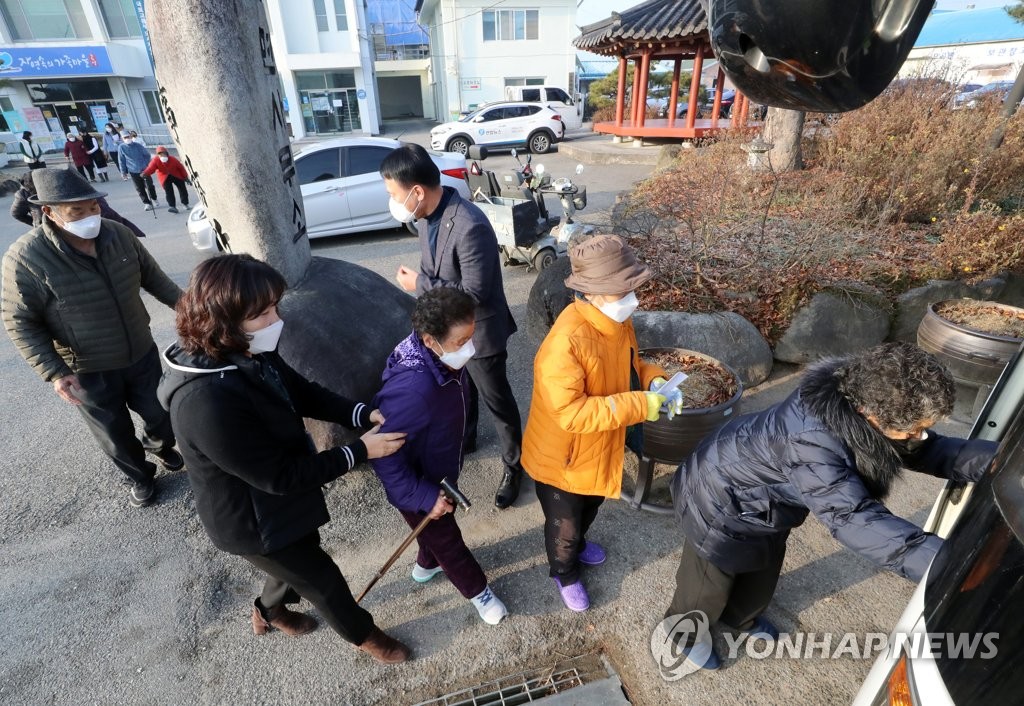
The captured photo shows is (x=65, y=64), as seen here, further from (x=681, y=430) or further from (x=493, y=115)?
(x=681, y=430)

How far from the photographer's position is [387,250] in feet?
26.5

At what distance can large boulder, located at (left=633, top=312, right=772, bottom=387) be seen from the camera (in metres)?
4.01

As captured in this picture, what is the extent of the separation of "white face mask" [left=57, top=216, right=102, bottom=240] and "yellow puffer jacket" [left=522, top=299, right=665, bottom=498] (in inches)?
96.3

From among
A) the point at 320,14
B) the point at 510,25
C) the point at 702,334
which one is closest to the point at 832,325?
the point at 702,334

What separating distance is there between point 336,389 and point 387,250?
5464 millimetres

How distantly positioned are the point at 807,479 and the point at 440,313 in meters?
1.29

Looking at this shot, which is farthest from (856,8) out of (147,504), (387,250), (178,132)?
(387,250)

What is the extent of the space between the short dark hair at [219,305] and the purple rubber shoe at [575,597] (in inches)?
71.8

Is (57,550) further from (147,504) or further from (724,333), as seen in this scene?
(724,333)

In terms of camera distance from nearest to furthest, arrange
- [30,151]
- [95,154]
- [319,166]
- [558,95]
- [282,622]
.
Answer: [282,622]
[319,166]
[30,151]
[95,154]
[558,95]

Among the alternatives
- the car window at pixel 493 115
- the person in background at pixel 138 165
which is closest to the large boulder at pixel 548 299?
the person in background at pixel 138 165

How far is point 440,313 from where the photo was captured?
6.15 ft

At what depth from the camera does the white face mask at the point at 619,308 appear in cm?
203

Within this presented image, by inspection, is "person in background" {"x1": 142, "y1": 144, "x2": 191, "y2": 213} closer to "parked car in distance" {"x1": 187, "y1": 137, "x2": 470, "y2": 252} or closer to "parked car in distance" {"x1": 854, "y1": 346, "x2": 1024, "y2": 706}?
"parked car in distance" {"x1": 187, "y1": 137, "x2": 470, "y2": 252}
